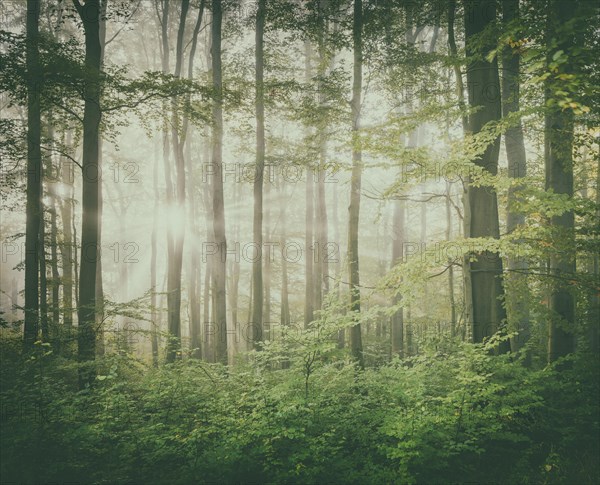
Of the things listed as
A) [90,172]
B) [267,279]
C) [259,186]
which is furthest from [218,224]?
[267,279]

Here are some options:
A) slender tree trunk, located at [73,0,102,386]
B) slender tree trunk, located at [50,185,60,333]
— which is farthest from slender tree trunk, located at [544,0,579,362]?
slender tree trunk, located at [50,185,60,333]

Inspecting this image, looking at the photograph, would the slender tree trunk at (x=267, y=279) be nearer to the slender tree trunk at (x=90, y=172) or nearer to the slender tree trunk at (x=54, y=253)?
the slender tree trunk at (x=54, y=253)

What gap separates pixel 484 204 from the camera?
546 cm

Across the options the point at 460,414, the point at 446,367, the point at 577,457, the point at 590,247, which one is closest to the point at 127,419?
the point at 460,414

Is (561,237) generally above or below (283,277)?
above

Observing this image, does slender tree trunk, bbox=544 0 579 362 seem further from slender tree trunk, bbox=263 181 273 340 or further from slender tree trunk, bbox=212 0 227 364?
slender tree trunk, bbox=263 181 273 340

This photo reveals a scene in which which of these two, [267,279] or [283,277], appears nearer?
[283,277]

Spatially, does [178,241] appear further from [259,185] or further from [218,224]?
[259,185]

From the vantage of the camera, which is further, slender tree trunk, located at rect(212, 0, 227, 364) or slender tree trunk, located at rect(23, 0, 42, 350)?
slender tree trunk, located at rect(212, 0, 227, 364)

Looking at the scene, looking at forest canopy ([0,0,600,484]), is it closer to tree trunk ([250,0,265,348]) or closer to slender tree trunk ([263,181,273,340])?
tree trunk ([250,0,265,348])

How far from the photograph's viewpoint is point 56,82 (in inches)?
256

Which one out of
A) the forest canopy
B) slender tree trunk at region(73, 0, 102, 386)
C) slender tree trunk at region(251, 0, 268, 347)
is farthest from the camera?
slender tree trunk at region(251, 0, 268, 347)

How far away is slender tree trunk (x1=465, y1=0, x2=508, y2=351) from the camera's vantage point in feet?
17.6

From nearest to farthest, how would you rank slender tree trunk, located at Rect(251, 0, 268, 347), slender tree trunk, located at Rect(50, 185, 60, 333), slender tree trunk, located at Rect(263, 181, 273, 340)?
slender tree trunk, located at Rect(251, 0, 268, 347), slender tree trunk, located at Rect(50, 185, 60, 333), slender tree trunk, located at Rect(263, 181, 273, 340)
